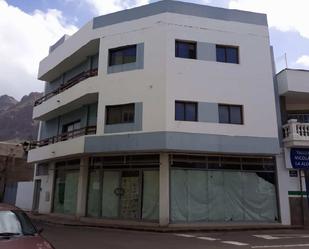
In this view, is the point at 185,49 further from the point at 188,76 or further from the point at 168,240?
the point at 168,240

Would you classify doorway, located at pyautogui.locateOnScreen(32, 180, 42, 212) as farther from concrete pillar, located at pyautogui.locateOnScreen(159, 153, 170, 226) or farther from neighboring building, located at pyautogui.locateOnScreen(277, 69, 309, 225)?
neighboring building, located at pyautogui.locateOnScreen(277, 69, 309, 225)

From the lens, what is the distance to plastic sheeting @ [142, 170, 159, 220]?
18964 millimetres

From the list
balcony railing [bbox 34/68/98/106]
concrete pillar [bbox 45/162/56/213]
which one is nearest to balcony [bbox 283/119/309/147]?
balcony railing [bbox 34/68/98/106]

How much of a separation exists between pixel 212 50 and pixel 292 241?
10831mm

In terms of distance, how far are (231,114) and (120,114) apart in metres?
5.92

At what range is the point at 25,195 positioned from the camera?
3133cm

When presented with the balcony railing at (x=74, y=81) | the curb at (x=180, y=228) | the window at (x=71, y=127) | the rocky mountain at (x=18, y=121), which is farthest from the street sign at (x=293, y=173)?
the rocky mountain at (x=18, y=121)

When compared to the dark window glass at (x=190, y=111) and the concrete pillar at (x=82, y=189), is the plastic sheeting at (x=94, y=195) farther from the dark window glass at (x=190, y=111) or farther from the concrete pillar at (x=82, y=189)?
the dark window glass at (x=190, y=111)

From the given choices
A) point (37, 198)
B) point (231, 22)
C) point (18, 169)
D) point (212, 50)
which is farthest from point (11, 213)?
point (18, 169)

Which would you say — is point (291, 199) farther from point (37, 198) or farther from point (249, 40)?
point (37, 198)

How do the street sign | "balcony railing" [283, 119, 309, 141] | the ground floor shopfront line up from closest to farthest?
the ground floor shopfront
"balcony railing" [283, 119, 309, 141]
the street sign

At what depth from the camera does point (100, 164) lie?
21.0 m

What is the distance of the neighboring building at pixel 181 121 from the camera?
1889 centimetres

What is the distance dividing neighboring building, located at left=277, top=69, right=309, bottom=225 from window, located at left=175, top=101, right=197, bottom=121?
211 inches
